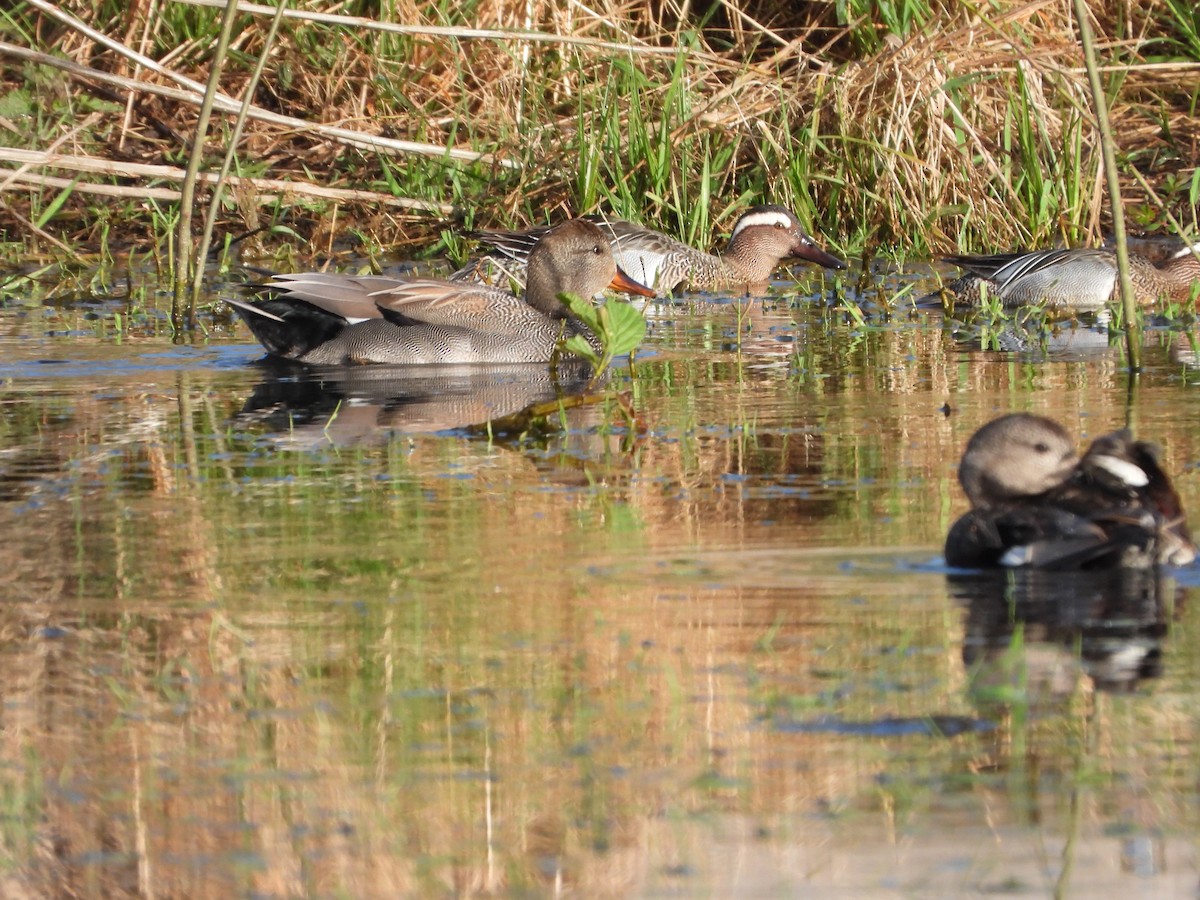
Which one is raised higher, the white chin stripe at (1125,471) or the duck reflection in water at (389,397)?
the duck reflection in water at (389,397)

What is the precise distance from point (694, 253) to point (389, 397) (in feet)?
16.5

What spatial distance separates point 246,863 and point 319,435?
4123mm

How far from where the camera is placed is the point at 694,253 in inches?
514

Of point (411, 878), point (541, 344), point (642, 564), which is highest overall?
point (541, 344)

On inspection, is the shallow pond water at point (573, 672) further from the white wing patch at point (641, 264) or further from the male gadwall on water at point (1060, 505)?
the white wing patch at point (641, 264)

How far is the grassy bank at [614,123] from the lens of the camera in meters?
12.4

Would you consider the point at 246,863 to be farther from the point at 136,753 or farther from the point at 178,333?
the point at 178,333

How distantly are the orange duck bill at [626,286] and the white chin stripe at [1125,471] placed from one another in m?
6.02

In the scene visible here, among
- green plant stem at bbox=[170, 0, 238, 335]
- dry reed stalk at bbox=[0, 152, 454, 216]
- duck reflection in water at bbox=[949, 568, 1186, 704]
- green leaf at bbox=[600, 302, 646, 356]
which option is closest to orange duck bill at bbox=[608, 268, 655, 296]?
green plant stem at bbox=[170, 0, 238, 335]

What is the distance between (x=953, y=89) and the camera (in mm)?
12539

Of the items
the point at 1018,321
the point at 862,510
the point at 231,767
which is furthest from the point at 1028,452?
the point at 1018,321

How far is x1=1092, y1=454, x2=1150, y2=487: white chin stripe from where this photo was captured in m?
4.74

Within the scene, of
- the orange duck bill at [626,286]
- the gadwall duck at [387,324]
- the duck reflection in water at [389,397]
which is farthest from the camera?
the orange duck bill at [626,286]

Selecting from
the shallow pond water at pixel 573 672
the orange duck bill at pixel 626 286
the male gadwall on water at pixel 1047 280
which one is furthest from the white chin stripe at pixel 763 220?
the shallow pond water at pixel 573 672
